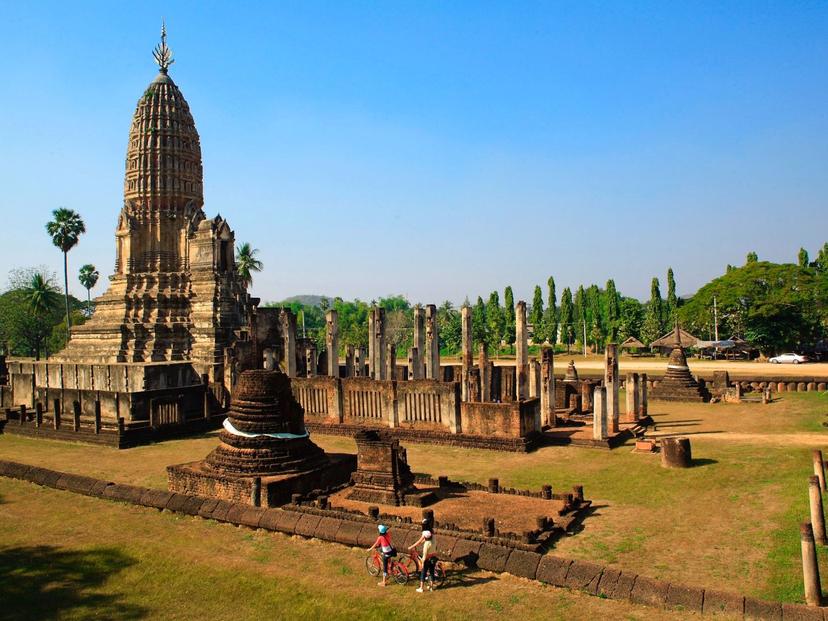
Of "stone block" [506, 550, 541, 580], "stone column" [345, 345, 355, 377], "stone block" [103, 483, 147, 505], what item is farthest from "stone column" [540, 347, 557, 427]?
"stone column" [345, 345, 355, 377]

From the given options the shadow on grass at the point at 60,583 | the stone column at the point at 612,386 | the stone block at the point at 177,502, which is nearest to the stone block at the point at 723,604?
the shadow on grass at the point at 60,583

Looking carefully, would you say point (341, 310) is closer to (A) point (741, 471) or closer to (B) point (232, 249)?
(B) point (232, 249)

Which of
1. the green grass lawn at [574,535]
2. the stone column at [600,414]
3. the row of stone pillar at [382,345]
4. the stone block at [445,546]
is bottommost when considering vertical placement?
the green grass lawn at [574,535]

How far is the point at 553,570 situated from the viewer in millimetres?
9086

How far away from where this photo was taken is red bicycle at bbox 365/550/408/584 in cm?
A: 930

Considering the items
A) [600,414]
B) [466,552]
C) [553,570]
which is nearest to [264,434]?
[466,552]

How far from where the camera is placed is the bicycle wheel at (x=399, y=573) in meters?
9.29

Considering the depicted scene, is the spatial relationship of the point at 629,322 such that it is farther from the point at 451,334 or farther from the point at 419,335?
the point at 419,335

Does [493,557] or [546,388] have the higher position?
[546,388]

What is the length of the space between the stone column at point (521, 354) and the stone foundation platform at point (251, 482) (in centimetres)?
845

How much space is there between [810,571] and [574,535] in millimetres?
3774

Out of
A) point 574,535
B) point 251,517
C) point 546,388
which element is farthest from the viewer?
point 546,388

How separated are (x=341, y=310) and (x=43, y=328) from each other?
53804mm

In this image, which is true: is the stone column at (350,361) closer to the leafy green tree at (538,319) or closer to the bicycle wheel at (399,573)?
the bicycle wheel at (399,573)
